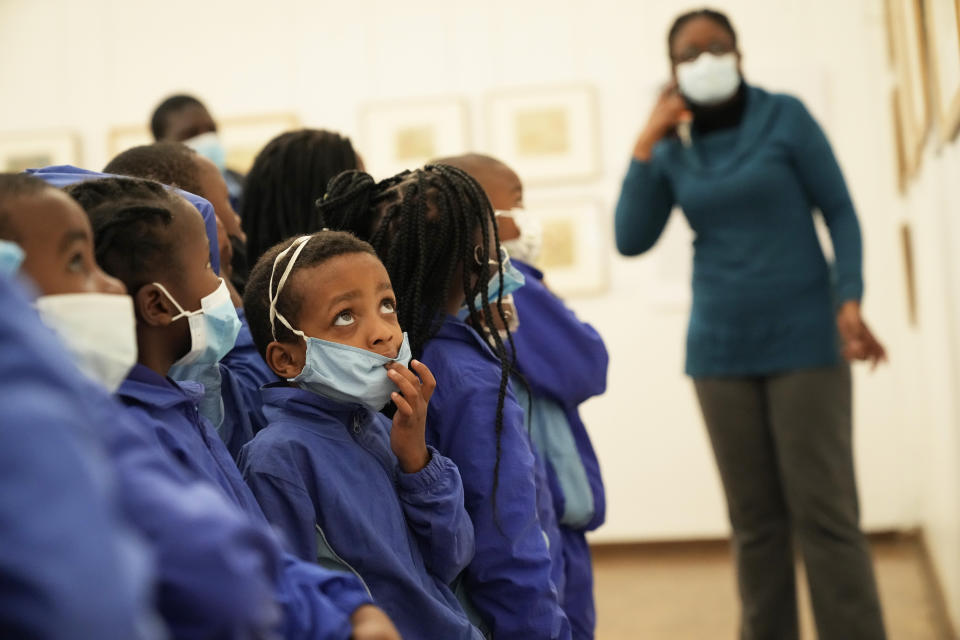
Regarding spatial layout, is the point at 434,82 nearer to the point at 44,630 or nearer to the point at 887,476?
the point at 887,476

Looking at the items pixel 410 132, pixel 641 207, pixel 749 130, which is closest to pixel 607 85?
pixel 410 132

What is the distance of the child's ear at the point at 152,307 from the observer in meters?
1.61

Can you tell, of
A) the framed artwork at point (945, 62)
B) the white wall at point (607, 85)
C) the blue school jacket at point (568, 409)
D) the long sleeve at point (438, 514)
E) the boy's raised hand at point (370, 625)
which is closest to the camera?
the boy's raised hand at point (370, 625)

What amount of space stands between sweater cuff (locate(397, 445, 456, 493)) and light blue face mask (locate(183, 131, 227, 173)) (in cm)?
201

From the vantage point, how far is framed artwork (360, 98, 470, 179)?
6508 millimetres

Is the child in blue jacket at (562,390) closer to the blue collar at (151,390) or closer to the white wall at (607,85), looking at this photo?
the blue collar at (151,390)

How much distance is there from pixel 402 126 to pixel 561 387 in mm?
4185

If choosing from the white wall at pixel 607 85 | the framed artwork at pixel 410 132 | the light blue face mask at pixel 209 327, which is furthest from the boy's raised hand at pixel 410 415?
the framed artwork at pixel 410 132

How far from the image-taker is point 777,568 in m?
3.74

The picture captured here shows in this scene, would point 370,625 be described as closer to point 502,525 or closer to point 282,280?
point 502,525

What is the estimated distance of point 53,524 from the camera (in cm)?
76

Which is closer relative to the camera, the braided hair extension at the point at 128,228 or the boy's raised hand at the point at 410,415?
the braided hair extension at the point at 128,228

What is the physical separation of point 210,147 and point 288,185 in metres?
1.12

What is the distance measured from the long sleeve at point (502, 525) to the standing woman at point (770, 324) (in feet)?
5.63
